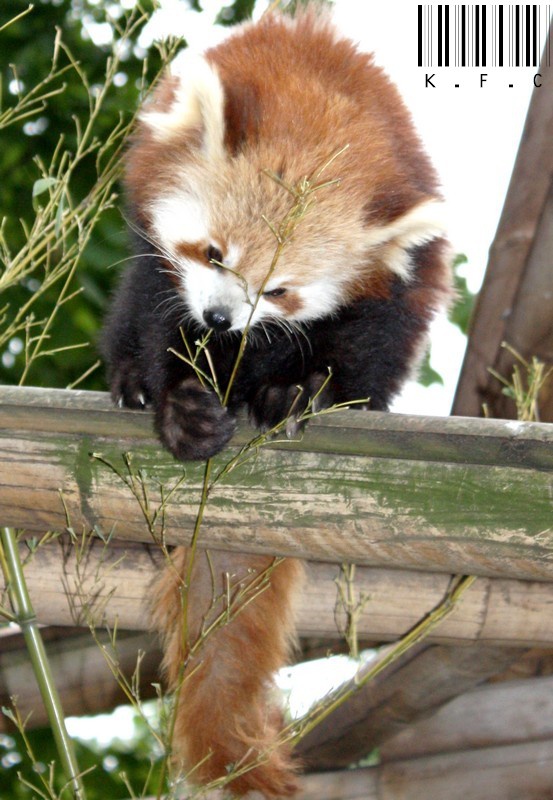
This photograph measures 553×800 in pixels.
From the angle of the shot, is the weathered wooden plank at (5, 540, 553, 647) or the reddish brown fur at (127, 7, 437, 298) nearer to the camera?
the reddish brown fur at (127, 7, 437, 298)

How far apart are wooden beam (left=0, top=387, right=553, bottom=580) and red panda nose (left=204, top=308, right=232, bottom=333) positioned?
13.5 inches

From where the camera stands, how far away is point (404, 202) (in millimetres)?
2143

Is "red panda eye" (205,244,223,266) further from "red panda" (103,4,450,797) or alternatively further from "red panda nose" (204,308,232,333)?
"red panda nose" (204,308,232,333)

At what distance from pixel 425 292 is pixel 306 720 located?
3.54 feet

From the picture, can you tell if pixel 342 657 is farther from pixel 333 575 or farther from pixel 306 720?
pixel 306 720

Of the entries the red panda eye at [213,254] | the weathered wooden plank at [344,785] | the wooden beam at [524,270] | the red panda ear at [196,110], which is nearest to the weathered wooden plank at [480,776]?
the weathered wooden plank at [344,785]

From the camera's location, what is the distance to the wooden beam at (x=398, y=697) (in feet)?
8.51

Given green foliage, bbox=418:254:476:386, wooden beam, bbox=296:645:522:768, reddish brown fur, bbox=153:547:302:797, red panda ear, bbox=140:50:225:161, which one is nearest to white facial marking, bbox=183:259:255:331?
red panda ear, bbox=140:50:225:161

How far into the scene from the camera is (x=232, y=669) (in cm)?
217

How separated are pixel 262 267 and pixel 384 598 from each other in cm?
88

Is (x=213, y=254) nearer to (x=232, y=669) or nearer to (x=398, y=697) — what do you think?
(x=232, y=669)

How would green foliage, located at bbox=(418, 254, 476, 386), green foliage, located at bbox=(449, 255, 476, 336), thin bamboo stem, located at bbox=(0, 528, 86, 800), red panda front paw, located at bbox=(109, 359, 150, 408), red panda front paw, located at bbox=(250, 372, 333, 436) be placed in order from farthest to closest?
1. green foliage, located at bbox=(449, 255, 476, 336)
2. green foliage, located at bbox=(418, 254, 476, 386)
3. red panda front paw, located at bbox=(109, 359, 150, 408)
4. red panda front paw, located at bbox=(250, 372, 333, 436)
5. thin bamboo stem, located at bbox=(0, 528, 86, 800)

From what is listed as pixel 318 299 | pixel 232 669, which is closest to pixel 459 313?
pixel 318 299

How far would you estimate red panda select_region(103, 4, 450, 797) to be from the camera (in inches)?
81.0
